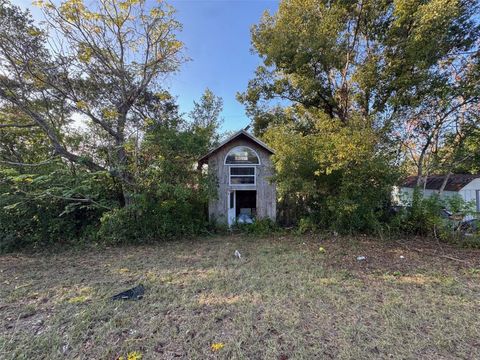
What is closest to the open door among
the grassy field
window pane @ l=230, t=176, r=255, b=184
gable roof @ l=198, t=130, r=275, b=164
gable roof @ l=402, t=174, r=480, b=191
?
window pane @ l=230, t=176, r=255, b=184

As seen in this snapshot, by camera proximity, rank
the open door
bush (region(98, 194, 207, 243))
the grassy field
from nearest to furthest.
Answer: the grassy field
bush (region(98, 194, 207, 243))
the open door

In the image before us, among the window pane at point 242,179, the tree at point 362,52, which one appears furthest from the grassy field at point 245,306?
the tree at point 362,52

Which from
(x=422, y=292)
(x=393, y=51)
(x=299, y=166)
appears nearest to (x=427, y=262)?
(x=422, y=292)

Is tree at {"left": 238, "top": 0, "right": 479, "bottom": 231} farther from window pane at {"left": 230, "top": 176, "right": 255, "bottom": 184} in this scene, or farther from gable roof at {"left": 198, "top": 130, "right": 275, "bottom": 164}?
window pane at {"left": 230, "top": 176, "right": 255, "bottom": 184}

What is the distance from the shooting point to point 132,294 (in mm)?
3590

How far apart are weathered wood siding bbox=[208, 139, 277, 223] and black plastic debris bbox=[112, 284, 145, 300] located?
15.0ft

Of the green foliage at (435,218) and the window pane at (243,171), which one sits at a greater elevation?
the window pane at (243,171)

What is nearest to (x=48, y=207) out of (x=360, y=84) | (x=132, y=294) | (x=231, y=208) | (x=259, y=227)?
(x=132, y=294)

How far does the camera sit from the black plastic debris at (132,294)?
3473 mm

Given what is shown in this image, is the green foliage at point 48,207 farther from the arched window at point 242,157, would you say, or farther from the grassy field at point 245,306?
the arched window at point 242,157

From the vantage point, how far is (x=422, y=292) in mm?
3617

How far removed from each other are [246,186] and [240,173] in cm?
55

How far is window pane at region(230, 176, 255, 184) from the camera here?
8.44 meters

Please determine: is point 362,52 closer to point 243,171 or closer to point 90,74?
point 243,171
